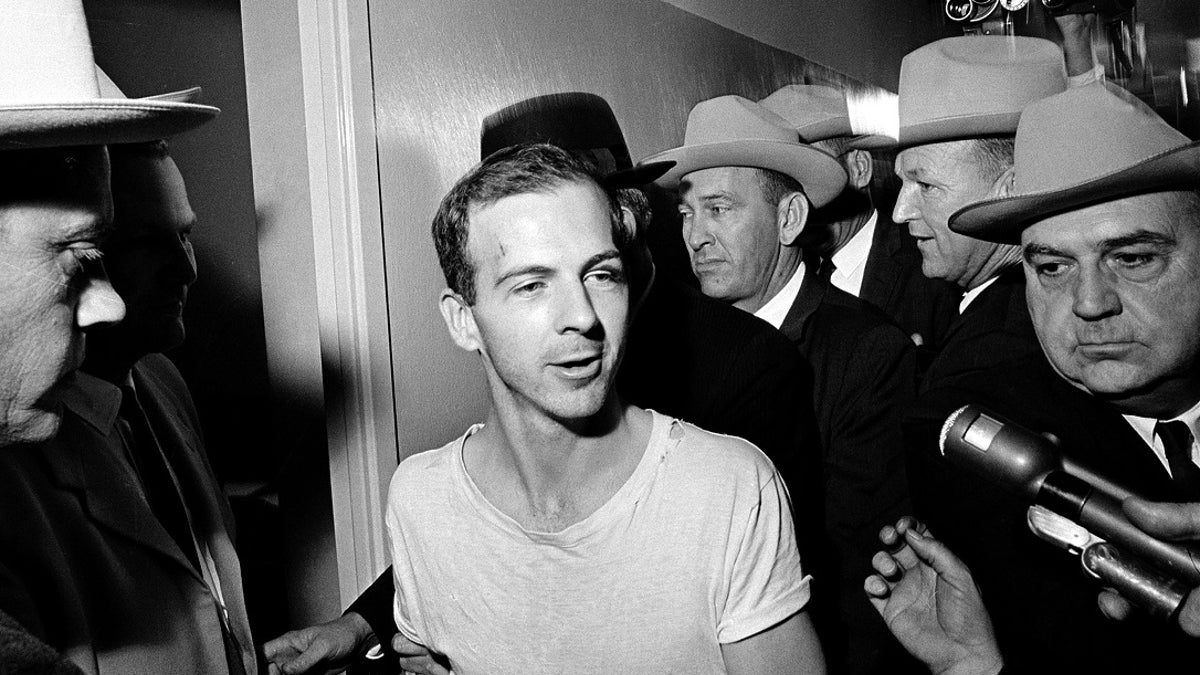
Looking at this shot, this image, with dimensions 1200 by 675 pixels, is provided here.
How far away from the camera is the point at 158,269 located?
0.98 meters

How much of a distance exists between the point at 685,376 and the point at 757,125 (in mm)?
439

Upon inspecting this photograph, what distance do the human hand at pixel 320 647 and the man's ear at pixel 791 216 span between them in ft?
2.81

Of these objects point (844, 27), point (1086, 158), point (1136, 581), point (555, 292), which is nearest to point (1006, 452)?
point (1136, 581)

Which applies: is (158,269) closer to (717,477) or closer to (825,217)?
(717,477)

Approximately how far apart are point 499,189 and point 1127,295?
2.46ft

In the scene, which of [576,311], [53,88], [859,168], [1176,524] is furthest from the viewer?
[859,168]

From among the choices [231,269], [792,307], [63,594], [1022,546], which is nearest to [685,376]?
[792,307]

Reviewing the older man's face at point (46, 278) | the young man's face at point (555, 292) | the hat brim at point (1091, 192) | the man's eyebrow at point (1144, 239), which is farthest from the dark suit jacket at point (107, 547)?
the man's eyebrow at point (1144, 239)

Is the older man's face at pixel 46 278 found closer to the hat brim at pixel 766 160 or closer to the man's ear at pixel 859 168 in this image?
the hat brim at pixel 766 160

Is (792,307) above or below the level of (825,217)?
below

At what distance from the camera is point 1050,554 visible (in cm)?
123

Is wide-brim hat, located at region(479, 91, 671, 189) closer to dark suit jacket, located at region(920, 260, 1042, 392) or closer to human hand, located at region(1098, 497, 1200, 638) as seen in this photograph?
dark suit jacket, located at region(920, 260, 1042, 392)

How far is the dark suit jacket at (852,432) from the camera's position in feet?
4.52

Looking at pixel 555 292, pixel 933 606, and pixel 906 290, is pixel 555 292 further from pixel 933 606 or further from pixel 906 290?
pixel 906 290
